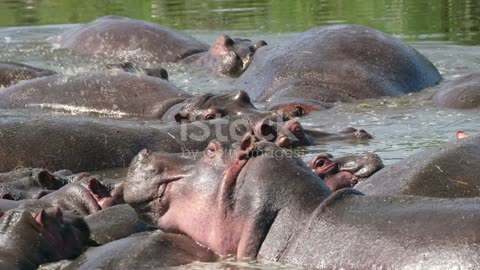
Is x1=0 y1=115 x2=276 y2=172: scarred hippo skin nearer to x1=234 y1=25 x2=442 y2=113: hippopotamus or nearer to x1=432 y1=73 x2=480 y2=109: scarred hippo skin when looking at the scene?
x1=234 y1=25 x2=442 y2=113: hippopotamus

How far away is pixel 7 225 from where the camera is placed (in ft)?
17.2

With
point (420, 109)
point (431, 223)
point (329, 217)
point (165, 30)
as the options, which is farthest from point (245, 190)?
point (165, 30)

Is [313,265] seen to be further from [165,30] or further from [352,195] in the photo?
[165,30]

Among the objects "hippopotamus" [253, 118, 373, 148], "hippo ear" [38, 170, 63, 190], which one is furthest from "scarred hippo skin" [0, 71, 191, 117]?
"hippo ear" [38, 170, 63, 190]

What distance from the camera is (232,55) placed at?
1232 centimetres

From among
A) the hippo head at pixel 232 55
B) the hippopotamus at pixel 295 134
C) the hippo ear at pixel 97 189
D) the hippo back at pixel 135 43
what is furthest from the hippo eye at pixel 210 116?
the hippo back at pixel 135 43

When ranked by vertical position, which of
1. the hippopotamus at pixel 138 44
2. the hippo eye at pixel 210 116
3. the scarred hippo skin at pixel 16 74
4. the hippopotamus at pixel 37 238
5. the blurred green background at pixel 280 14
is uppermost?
the hippopotamus at pixel 37 238

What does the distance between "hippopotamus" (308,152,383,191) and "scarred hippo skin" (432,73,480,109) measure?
10.5ft

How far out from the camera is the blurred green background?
16547 mm

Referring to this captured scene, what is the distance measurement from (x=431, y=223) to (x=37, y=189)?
2.90 m

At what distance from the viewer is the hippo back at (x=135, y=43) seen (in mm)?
13781

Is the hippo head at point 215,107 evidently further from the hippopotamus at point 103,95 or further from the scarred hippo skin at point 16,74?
the scarred hippo skin at point 16,74

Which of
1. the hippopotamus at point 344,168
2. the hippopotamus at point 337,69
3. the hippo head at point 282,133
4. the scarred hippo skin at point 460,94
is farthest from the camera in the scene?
the hippopotamus at point 337,69

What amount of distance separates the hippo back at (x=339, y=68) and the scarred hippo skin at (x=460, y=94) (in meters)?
0.53
